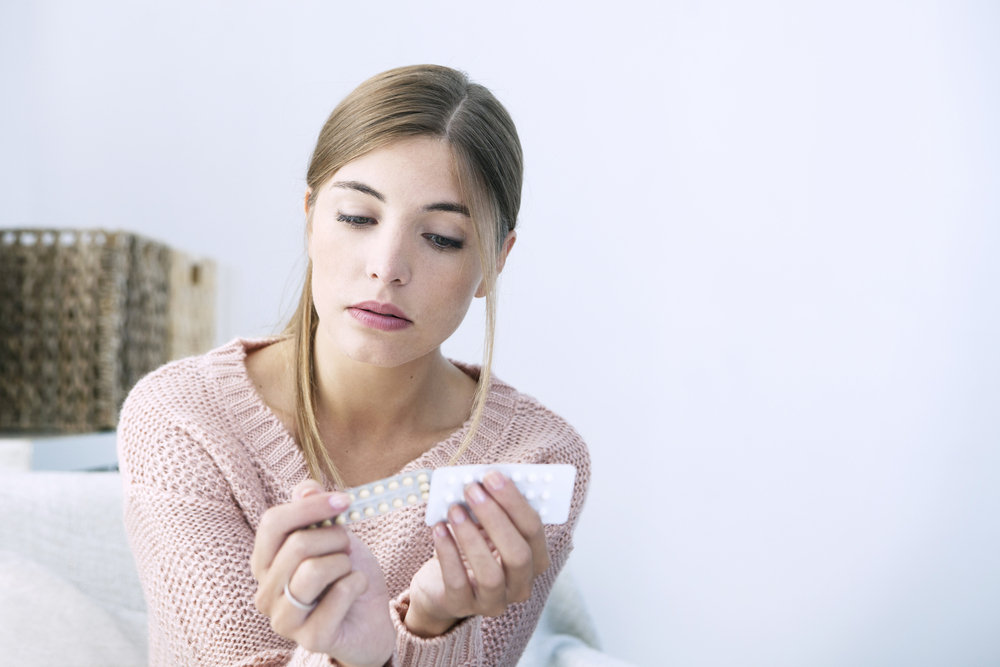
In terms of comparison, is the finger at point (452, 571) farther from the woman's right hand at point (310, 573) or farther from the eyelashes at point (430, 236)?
the eyelashes at point (430, 236)

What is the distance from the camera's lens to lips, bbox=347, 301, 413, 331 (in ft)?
2.90

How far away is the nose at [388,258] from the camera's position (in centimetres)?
86

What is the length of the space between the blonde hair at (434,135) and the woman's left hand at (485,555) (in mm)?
248

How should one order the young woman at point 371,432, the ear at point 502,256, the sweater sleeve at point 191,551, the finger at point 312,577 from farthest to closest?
the ear at point 502,256, the sweater sleeve at point 191,551, the young woman at point 371,432, the finger at point 312,577

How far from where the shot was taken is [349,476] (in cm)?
103

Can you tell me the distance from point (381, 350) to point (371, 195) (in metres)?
0.16

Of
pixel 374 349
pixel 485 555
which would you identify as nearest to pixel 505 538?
pixel 485 555

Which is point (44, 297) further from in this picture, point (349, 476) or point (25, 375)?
point (349, 476)

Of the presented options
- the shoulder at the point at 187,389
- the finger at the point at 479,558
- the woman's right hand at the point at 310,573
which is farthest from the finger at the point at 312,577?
the shoulder at the point at 187,389

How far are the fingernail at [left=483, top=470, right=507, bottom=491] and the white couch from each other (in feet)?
1.64

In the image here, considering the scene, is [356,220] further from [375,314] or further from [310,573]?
[310,573]

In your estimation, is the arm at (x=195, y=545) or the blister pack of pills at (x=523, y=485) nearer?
the blister pack of pills at (x=523, y=485)

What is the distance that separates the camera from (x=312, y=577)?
2.08 ft

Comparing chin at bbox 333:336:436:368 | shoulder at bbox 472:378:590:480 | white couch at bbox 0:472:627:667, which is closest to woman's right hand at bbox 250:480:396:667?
chin at bbox 333:336:436:368
